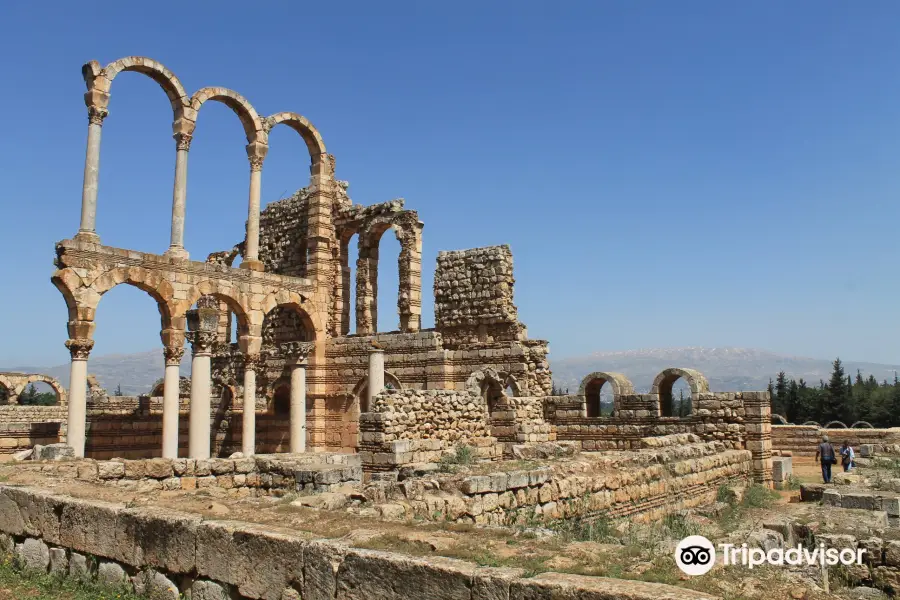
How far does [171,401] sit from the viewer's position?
1925cm

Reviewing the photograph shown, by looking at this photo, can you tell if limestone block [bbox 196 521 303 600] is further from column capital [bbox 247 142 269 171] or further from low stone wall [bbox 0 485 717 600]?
column capital [bbox 247 142 269 171]

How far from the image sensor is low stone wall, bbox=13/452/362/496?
1058 centimetres

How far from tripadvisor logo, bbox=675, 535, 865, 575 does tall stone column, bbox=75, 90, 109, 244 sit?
16594mm

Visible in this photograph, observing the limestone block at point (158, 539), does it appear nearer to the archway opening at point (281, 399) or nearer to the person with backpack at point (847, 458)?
the person with backpack at point (847, 458)

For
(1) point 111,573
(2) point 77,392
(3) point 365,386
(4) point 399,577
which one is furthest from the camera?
(3) point 365,386

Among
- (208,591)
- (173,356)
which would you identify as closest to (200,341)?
(173,356)

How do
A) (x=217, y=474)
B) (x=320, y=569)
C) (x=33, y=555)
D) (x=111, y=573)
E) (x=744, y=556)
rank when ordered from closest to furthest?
1. (x=320, y=569)
2. (x=744, y=556)
3. (x=111, y=573)
4. (x=33, y=555)
5. (x=217, y=474)

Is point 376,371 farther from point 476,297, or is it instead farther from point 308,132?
point 308,132

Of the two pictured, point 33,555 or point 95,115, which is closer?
point 33,555

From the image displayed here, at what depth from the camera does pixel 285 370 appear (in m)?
25.5

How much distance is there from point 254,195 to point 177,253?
11.8 ft

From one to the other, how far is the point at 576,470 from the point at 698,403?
7706 mm

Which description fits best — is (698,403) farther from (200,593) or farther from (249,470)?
(200,593)

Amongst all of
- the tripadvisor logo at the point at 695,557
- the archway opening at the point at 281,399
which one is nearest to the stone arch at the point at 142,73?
the archway opening at the point at 281,399
